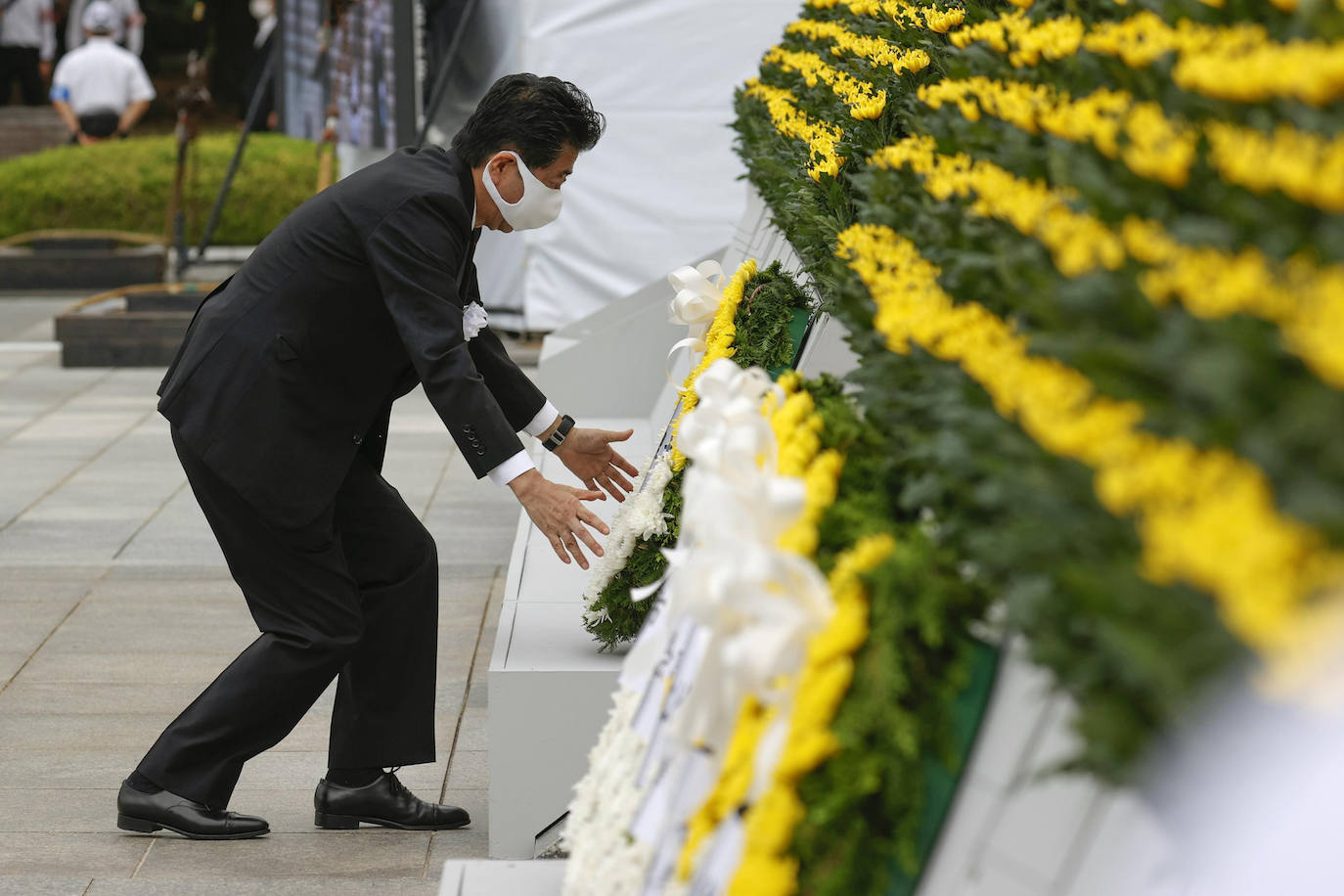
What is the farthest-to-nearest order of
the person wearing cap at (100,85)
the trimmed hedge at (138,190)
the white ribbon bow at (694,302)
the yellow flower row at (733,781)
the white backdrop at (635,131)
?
1. the person wearing cap at (100,85)
2. the trimmed hedge at (138,190)
3. the white backdrop at (635,131)
4. the white ribbon bow at (694,302)
5. the yellow flower row at (733,781)

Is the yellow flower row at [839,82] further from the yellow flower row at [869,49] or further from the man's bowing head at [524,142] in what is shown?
the man's bowing head at [524,142]

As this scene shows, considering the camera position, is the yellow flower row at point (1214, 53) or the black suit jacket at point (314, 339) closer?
the yellow flower row at point (1214, 53)

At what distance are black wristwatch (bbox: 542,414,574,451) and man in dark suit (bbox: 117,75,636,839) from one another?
71 mm

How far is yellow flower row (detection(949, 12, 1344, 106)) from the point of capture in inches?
56.8

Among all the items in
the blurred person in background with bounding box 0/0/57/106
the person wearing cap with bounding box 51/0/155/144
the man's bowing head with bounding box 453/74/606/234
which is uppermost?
the man's bowing head with bounding box 453/74/606/234

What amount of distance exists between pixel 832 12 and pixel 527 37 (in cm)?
493

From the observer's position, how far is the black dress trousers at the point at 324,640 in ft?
12.0

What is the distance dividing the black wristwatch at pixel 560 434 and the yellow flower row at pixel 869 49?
43.0 inches

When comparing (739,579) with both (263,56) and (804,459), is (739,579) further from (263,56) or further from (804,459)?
(263,56)

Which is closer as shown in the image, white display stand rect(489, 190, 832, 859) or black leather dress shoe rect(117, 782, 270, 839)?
white display stand rect(489, 190, 832, 859)

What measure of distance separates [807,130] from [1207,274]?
9.54 ft

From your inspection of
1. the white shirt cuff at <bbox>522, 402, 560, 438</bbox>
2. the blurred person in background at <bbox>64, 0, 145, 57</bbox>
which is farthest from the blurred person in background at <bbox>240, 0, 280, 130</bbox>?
the white shirt cuff at <bbox>522, 402, 560, 438</bbox>

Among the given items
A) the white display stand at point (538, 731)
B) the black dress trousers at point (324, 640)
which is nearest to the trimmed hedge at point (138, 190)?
the black dress trousers at point (324, 640)

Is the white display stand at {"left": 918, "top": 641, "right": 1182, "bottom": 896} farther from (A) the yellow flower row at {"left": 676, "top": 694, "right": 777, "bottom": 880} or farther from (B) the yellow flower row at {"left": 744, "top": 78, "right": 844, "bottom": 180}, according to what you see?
(B) the yellow flower row at {"left": 744, "top": 78, "right": 844, "bottom": 180}
